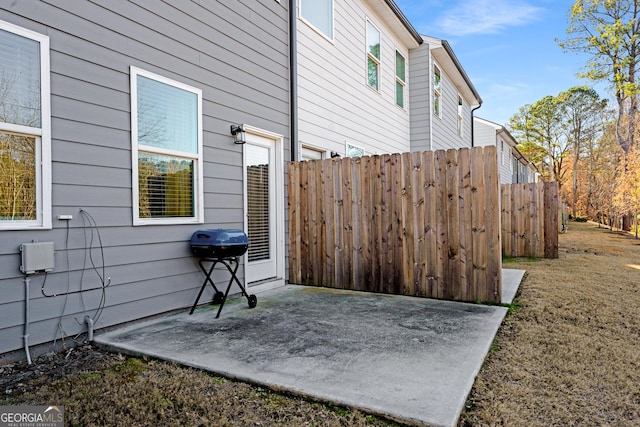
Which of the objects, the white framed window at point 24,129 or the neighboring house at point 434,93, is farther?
the neighboring house at point 434,93

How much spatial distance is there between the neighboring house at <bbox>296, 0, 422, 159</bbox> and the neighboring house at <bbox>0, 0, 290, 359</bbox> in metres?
1.15

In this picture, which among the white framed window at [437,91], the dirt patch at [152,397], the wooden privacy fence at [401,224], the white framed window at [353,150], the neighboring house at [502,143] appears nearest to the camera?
the dirt patch at [152,397]

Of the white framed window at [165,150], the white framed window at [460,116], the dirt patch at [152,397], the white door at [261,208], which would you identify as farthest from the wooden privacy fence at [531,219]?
the dirt patch at [152,397]

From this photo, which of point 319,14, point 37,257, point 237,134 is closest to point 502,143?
point 319,14

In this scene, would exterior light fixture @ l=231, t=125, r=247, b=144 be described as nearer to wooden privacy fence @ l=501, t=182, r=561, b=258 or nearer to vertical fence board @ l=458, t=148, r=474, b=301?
vertical fence board @ l=458, t=148, r=474, b=301

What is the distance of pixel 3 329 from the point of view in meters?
2.54

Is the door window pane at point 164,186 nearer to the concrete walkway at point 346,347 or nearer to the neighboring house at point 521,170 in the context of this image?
the concrete walkway at point 346,347

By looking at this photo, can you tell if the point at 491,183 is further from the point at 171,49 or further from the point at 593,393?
the point at 171,49

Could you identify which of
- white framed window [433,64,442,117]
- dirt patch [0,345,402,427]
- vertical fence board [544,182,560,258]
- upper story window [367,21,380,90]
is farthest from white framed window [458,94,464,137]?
dirt patch [0,345,402,427]

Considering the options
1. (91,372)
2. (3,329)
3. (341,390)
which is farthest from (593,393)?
(3,329)

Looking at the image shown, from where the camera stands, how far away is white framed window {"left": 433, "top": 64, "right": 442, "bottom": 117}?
32.6ft

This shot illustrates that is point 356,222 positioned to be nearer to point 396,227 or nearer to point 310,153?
point 396,227

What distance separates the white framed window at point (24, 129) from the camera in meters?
2.59

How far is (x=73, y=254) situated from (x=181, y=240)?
1.00 m
